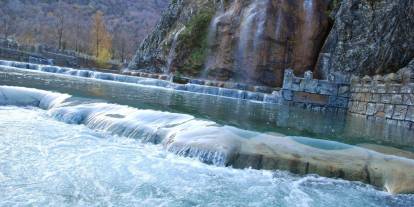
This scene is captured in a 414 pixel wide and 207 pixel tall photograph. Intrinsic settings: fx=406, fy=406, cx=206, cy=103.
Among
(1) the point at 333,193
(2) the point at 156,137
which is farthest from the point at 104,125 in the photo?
(1) the point at 333,193

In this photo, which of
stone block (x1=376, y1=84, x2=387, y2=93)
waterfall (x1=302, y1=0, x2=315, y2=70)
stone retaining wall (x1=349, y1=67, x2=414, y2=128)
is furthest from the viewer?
waterfall (x1=302, y1=0, x2=315, y2=70)

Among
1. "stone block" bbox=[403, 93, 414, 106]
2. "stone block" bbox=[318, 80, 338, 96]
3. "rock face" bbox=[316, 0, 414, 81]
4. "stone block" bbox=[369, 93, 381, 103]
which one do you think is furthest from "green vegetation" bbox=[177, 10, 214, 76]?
"stone block" bbox=[403, 93, 414, 106]

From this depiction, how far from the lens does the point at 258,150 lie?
8062 mm

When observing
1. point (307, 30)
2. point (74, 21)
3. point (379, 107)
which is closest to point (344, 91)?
point (379, 107)

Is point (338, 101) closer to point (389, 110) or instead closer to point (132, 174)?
point (389, 110)

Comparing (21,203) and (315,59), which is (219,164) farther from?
(315,59)

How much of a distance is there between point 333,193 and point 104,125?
19.5 ft

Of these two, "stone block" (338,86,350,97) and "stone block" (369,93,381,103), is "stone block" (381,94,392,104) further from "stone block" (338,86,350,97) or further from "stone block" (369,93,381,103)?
"stone block" (338,86,350,97)

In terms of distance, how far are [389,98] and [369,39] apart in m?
10.8

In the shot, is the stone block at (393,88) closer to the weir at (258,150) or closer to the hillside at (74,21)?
the weir at (258,150)

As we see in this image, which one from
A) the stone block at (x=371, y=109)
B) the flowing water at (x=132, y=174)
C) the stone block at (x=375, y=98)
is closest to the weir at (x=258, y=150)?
the flowing water at (x=132, y=174)

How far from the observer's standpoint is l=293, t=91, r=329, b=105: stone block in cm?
2541

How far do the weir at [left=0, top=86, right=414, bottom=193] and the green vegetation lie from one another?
28915 millimetres

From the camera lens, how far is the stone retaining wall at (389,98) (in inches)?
686
